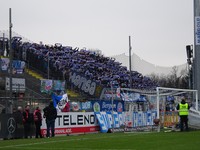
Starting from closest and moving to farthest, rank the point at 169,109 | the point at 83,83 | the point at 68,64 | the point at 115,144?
1. the point at 115,144
2. the point at 169,109
3. the point at 83,83
4. the point at 68,64

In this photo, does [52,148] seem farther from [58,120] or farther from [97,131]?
[97,131]

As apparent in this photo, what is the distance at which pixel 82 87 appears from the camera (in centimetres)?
4659

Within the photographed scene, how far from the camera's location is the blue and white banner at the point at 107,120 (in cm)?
2864

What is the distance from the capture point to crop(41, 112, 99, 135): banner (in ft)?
86.4

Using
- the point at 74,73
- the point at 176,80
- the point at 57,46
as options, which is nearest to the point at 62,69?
the point at 74,73

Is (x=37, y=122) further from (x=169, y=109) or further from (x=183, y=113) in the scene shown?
(x=169, y=109)

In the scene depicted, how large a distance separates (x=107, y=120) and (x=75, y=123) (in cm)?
249

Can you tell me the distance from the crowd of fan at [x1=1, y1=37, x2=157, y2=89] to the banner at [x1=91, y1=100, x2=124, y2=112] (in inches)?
565

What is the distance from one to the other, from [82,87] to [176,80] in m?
47.0

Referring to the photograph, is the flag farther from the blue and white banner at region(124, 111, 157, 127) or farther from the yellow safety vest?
the yellow safety vest

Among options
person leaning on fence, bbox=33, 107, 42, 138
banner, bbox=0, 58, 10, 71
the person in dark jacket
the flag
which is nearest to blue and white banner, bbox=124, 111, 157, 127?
the flag

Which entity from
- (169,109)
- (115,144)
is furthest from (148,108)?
(115,144)

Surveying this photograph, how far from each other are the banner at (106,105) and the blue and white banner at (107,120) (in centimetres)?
124

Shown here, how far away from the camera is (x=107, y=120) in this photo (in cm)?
2900
